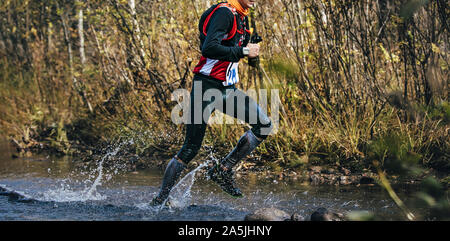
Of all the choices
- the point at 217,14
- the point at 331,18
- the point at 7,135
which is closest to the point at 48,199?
the point at 217,14

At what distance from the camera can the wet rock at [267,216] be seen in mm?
4184

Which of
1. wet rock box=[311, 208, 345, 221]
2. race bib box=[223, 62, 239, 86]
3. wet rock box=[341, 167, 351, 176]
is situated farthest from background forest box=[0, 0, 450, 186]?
wet rock box=[311, 208, 345, 221]

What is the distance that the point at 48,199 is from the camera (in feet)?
18.1

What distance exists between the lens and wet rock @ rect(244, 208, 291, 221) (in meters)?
4.18

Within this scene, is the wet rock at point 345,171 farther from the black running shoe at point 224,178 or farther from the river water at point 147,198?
the black running shoe at point 224,178

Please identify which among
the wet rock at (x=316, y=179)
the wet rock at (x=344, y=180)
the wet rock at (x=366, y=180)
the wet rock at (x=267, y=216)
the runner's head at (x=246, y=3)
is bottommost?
the wet rock at (x=316, y=179)

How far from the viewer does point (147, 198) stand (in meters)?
5.59

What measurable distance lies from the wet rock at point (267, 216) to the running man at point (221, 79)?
30.0 inches

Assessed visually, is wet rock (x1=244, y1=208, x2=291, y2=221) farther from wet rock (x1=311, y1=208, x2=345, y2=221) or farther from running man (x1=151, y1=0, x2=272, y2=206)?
running man (x1=151, y1=0, x2=272, y2=206)

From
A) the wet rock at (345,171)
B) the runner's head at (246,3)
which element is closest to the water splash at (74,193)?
the runner's head at (246,3)

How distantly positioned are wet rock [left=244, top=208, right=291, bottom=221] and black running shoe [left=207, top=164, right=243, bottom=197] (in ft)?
2.47

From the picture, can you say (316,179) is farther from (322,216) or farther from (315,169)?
(322,216)
